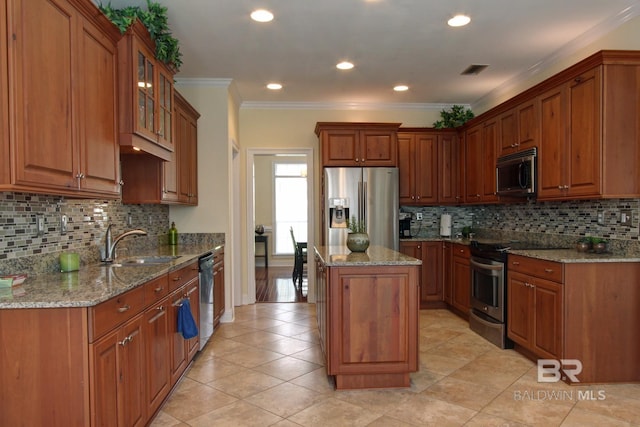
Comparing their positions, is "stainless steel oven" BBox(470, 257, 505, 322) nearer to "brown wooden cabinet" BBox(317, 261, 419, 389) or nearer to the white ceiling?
"brown wooden cabinet" BBox(317, 261, 419, 389)

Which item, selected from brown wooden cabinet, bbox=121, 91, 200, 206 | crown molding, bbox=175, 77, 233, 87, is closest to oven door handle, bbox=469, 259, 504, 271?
brown wooden cabinet, bbox=121, 91, 200, 206

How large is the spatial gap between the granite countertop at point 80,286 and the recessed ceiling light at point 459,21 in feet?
9.01

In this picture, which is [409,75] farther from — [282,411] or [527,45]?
[282,411]

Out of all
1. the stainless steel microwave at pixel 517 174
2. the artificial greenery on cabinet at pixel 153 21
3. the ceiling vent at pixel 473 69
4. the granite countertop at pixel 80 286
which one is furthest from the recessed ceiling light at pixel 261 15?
the stainless steel microwave at pixel 517 174

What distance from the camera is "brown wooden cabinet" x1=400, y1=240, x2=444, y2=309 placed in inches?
205

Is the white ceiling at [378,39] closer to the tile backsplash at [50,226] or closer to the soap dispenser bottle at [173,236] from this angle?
the tile backsplash at [50,226]

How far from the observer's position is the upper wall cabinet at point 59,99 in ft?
5.38

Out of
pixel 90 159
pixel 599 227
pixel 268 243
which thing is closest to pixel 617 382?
pixel 599 227

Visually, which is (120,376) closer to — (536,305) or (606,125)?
(536,305)

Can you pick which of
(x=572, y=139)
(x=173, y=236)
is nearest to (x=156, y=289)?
(x=173, y=236)

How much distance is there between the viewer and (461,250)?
479 centimetres

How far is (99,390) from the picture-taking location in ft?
5.64

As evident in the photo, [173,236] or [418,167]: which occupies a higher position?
[418,167]

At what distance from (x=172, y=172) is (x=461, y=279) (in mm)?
3359
